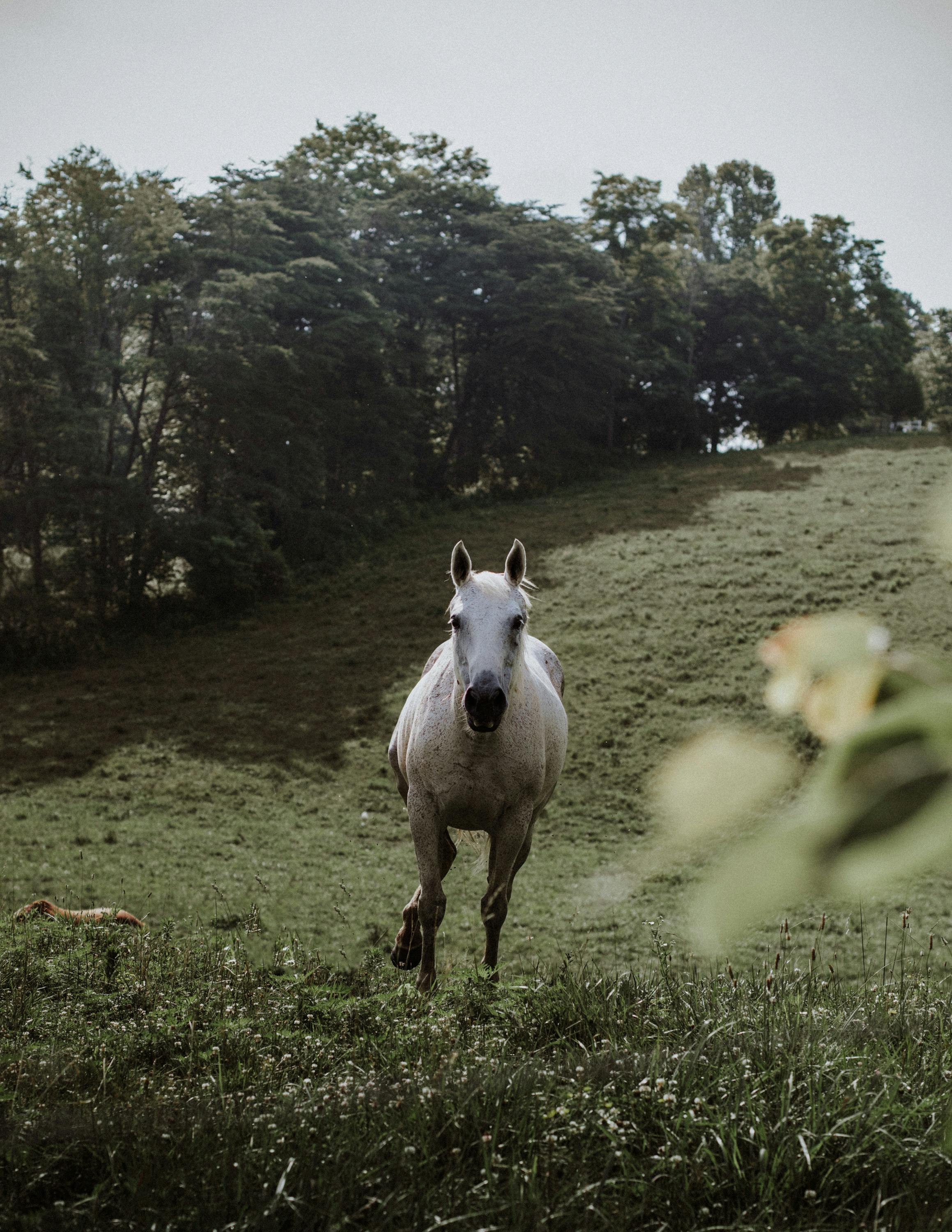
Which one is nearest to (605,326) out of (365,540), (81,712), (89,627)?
(365,540)

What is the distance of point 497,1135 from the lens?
2234 millimetres

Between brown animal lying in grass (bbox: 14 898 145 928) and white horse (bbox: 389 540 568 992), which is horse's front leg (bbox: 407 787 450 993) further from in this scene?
brown animal lying in grass (bbox: 14 898 145 928)

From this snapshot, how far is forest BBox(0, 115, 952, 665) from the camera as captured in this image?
65.7ft

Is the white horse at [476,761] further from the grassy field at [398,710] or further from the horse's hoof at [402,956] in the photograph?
the grassy field at [398,710]

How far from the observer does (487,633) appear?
11.4ft

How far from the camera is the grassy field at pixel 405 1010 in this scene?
203cm

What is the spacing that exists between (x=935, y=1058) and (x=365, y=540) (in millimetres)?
23986

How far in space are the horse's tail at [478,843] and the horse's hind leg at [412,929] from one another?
20 cm

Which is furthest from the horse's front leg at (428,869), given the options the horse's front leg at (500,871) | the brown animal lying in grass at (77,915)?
the brown animal lying in grass at (77,915)

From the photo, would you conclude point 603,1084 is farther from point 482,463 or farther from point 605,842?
point 482,463

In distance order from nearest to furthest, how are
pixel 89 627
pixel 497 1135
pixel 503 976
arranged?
pixel 497 1135 → pixel 503 976 → pixel 89 627

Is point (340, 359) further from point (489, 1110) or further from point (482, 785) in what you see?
point (489, 1110)

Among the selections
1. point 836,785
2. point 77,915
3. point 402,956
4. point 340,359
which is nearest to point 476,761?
point 402,956

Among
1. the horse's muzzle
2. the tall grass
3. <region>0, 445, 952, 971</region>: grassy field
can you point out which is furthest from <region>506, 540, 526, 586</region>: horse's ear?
<region>0, 445, 952, 971</region>: grassy field
